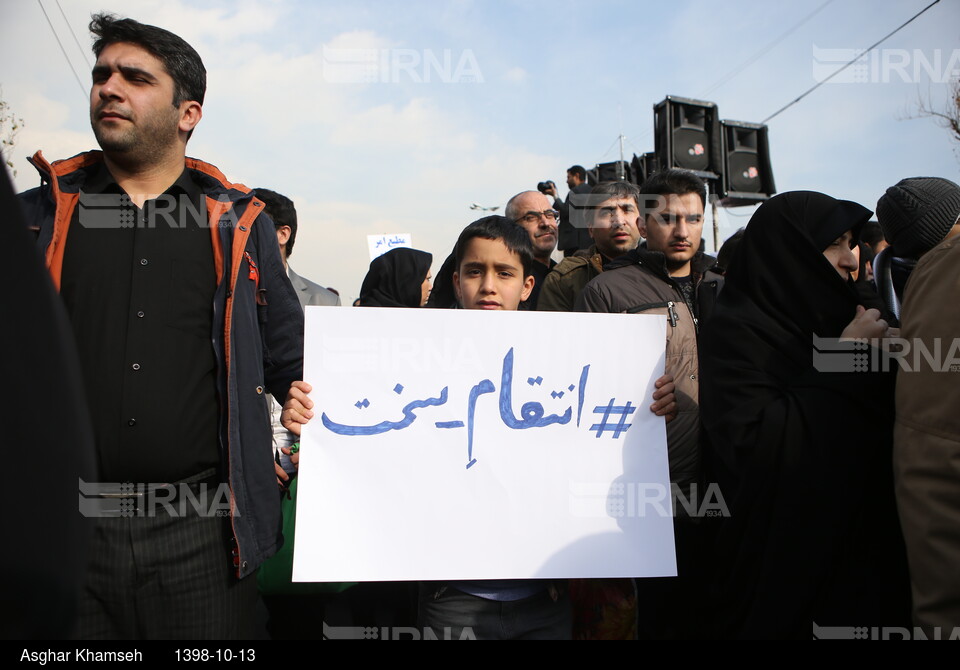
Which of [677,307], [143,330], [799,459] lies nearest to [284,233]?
[143,330]

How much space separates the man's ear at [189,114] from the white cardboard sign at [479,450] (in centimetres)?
74

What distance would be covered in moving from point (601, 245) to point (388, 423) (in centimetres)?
208

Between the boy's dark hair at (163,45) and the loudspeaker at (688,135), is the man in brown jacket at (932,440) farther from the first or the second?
the loudspeaker at (688,135)

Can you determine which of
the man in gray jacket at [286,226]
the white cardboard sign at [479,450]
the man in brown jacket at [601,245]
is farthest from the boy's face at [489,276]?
the man in gray jacket at [286,226]

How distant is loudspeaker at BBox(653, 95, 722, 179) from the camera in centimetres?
682

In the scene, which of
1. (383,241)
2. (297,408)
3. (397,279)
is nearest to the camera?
(297,408)

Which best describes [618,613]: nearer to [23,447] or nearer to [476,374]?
[476,374]

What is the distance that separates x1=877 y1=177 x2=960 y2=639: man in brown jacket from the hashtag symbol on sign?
2.25ft

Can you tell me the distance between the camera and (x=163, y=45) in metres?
1.82

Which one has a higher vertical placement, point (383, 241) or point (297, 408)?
point (383, 241)

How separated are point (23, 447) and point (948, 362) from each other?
155 cm

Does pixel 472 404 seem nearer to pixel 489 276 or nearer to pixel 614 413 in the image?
pixel 614 413

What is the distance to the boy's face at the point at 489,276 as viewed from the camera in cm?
217

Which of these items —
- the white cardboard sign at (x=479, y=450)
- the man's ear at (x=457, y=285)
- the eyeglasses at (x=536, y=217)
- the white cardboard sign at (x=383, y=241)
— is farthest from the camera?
the white cardboard sign at (x=383, y=241)
